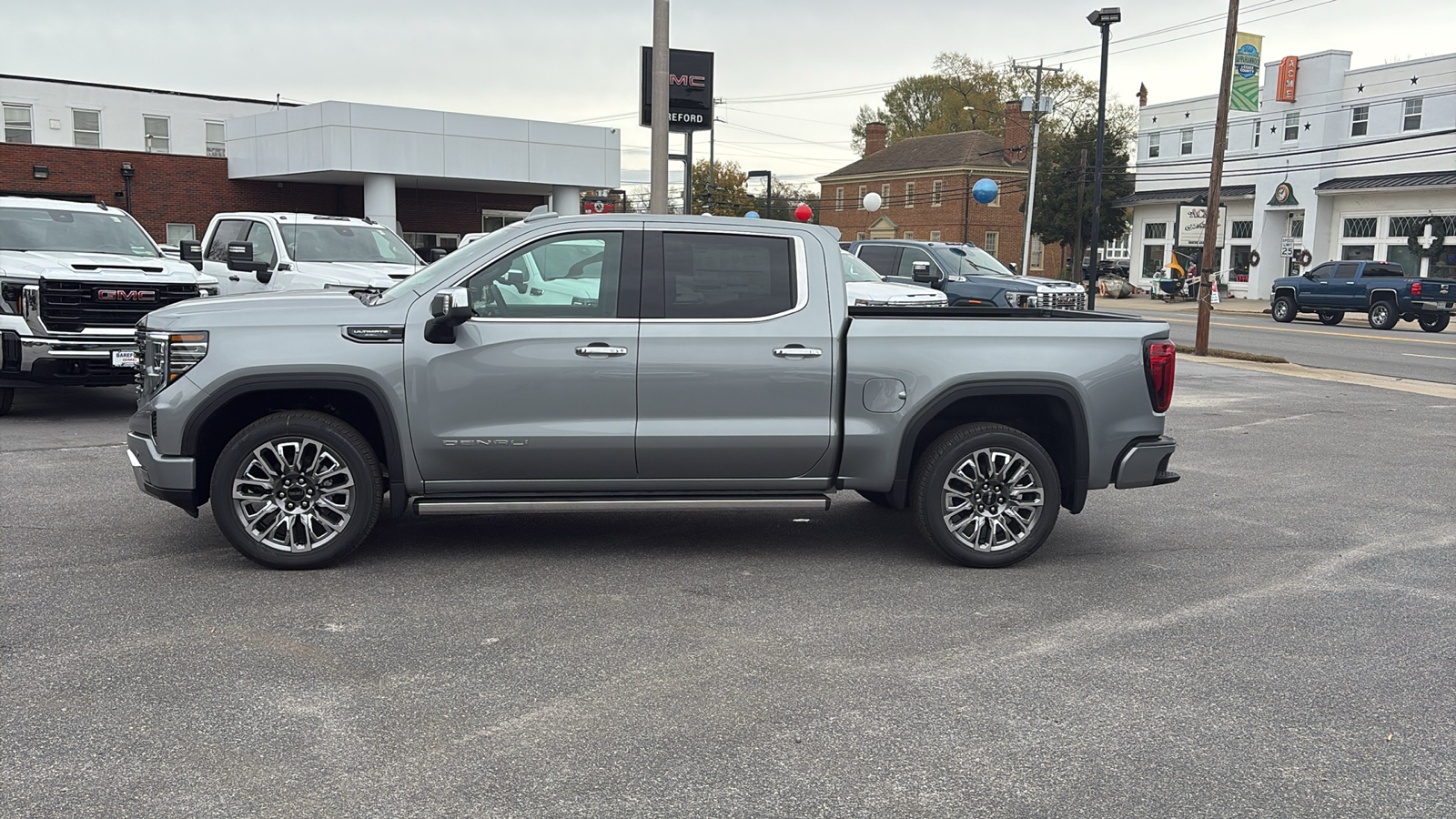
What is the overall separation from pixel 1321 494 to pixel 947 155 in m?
70.8

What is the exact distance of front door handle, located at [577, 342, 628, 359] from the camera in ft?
20.5


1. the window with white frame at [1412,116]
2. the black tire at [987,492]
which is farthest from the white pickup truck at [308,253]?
the window with white frame at [1412,116]

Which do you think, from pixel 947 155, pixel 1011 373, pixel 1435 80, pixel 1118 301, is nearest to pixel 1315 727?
pixel 1011 373

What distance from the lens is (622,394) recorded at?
6.29m

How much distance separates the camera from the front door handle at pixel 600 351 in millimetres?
6238

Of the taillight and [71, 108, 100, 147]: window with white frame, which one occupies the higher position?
[71, 108, 100, 147]: window with white frame

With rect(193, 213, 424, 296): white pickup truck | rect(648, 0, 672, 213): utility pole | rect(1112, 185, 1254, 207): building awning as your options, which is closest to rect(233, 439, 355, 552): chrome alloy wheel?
rect(193, 213, 424, 296): white pickup truck

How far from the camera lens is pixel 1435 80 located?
149 feet

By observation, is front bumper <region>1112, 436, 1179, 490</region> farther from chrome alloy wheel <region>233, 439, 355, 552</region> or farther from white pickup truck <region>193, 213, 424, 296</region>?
white pickup truck <region>193, 213, 424, 296</region>

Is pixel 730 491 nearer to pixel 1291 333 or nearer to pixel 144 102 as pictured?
pixel 1291 333

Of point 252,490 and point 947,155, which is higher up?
point 947,155

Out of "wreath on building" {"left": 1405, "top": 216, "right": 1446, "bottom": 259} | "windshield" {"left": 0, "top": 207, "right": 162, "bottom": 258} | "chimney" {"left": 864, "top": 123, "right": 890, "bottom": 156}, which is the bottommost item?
"windshield" {"left": 0, "top": 207, "right": 162, "bottom": 258}

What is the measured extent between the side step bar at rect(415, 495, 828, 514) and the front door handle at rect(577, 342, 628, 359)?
781 mm

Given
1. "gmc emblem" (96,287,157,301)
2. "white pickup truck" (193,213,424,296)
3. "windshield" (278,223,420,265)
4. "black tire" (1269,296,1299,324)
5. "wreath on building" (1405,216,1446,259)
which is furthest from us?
"wreath on building" (1405,216,1446,259)
